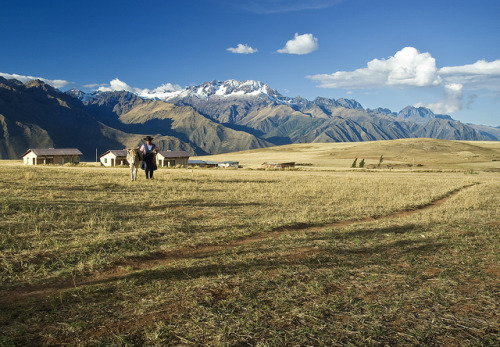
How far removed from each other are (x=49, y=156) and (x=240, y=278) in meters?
103

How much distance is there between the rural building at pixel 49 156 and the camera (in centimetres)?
9288

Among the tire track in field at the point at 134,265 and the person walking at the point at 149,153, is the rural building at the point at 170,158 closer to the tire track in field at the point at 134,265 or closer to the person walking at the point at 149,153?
the person walking at the point at 149,153

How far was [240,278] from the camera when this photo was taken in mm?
6875

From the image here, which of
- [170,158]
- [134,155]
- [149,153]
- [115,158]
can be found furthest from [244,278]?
[115,158]

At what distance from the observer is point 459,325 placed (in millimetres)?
5219

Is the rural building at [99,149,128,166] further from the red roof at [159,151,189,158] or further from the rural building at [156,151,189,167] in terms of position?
the red roof at [159,151,189,158]

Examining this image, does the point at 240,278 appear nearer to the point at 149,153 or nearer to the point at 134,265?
the point at 134,265

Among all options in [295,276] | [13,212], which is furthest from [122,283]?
[13,212]

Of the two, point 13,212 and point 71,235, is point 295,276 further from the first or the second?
point 13,212

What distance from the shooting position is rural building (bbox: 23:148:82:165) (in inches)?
3656

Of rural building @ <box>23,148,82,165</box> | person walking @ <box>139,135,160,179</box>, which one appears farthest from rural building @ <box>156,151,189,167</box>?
person walking @ <box>139,135,160,179</box>

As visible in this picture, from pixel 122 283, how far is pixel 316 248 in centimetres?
472

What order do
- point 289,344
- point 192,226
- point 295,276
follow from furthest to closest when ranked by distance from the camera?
point 192,226 < point 295,276 < point 289,344

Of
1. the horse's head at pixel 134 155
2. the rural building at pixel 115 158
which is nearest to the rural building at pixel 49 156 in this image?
the rural building at pixel 115 158
